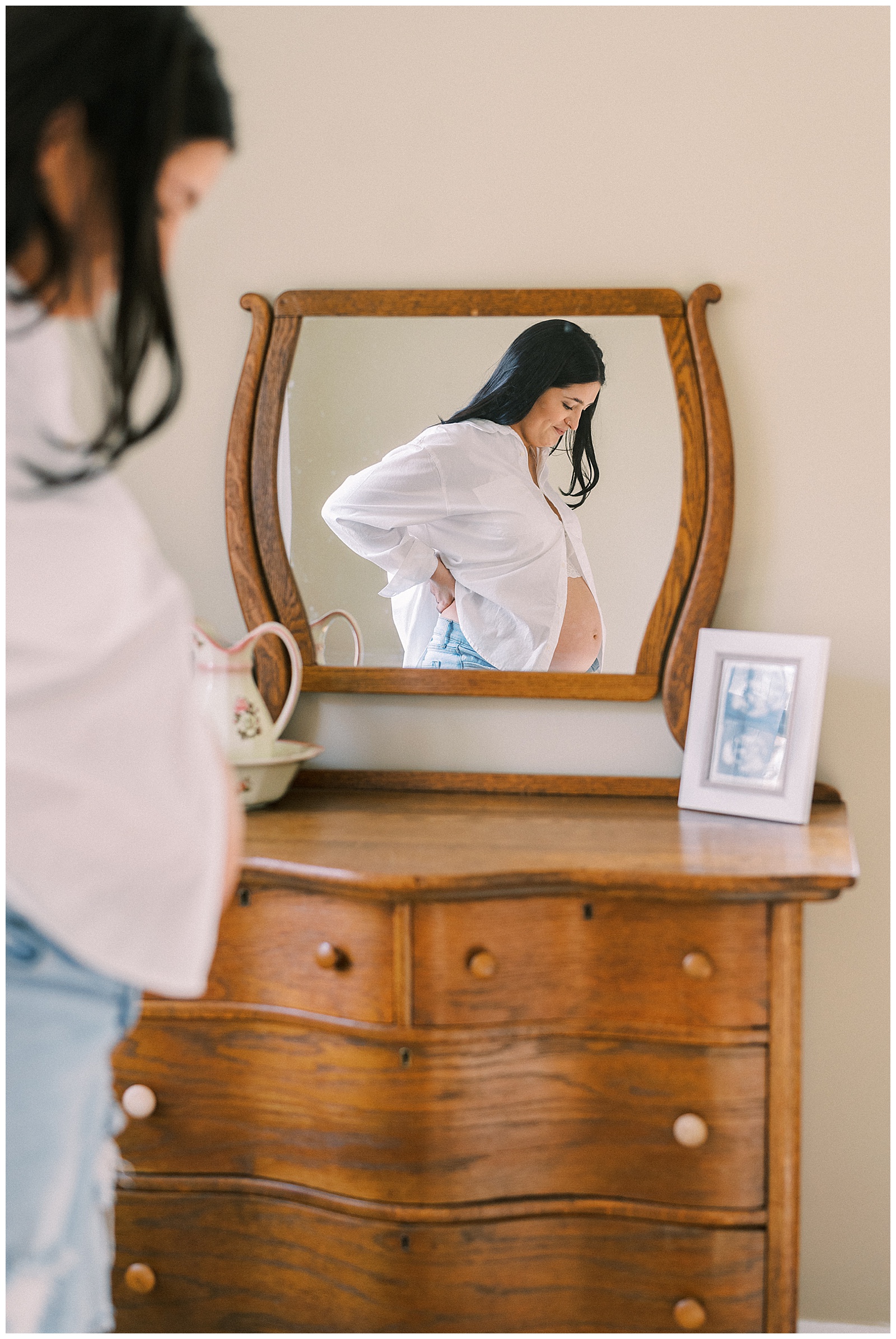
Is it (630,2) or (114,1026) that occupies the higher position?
(630,2)

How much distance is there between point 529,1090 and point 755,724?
0.64m

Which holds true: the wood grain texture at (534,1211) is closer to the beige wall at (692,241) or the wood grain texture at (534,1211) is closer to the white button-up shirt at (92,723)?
the beige wall at (692,241)

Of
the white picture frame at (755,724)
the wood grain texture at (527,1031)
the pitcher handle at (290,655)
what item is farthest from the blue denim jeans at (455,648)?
the wood grain texture at (527,1031)

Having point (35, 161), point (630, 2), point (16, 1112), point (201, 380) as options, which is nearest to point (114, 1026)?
point (16, 1112)

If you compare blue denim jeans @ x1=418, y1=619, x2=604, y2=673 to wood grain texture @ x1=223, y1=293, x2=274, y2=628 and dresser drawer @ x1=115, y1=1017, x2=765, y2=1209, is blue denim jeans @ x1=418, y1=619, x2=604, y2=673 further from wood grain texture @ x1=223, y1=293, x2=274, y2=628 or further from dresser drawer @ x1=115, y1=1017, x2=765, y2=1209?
dresser drawer @ x1=115, y1=1017, x2=765, y2=1209

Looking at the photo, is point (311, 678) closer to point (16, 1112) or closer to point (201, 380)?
point (201, 380)

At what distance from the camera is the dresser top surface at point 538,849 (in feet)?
3.86

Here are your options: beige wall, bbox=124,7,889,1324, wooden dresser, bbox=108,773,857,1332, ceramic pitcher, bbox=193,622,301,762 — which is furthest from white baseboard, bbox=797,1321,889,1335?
ceramic pitcher, bbox=193,622,301,762

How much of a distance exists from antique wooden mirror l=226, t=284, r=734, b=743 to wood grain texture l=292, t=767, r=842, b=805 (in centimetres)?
11

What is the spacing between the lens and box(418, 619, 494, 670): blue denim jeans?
5.45 ft

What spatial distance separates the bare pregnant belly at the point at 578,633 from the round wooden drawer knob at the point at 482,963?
0.57m

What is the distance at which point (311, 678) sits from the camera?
1691 mm

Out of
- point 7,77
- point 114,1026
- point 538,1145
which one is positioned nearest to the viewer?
point 7,77

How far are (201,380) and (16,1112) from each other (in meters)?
1.30
